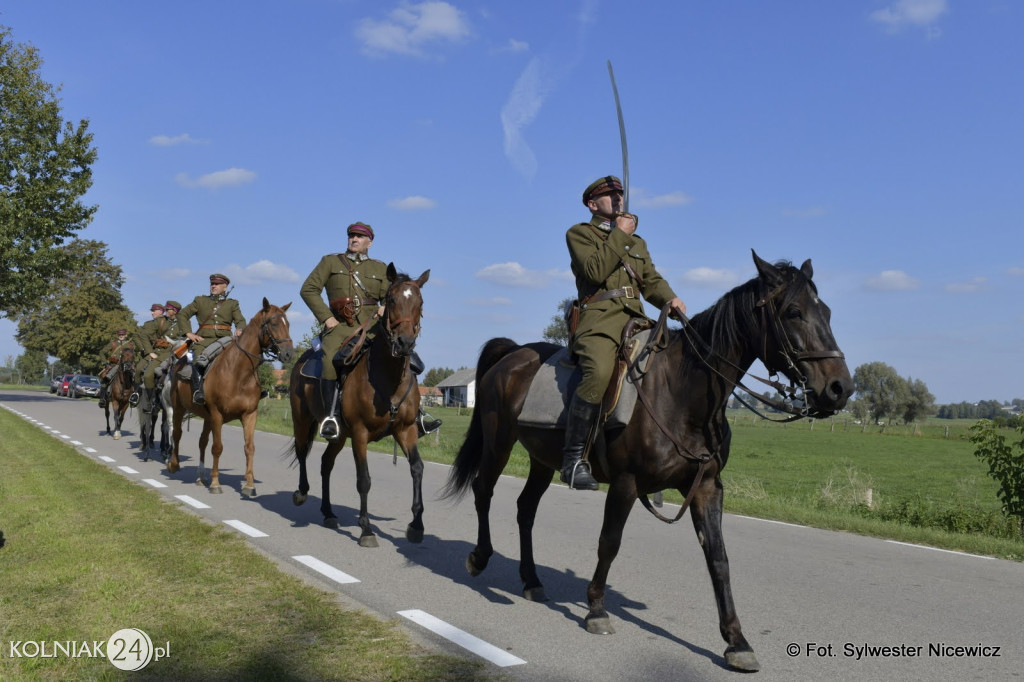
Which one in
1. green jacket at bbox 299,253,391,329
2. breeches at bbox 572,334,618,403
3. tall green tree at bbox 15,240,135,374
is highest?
tall green tree at bbox 15,240,135,374

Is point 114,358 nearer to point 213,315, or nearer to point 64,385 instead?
point 213,315

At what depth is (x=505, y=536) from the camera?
872 centimetres

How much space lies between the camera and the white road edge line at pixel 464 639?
4.58m

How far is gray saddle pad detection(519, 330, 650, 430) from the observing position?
5.76 m

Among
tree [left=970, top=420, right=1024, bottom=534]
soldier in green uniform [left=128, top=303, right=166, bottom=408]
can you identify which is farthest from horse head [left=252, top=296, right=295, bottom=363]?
tree [left=970, top=420, right=1024, bottom=534]

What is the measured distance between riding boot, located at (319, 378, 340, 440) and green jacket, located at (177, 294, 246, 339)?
483 cm

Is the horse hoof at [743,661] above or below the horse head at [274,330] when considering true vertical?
below

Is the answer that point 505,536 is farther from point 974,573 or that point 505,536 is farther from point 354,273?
point 974,573

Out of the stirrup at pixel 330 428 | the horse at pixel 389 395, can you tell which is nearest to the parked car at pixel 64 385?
the stirrup at pixel 330 428

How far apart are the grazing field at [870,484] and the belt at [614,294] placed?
5.64 m

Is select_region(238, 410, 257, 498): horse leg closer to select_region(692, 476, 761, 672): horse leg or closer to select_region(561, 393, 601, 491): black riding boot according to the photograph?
select_region(561, 393, 601, 491): black riding boot

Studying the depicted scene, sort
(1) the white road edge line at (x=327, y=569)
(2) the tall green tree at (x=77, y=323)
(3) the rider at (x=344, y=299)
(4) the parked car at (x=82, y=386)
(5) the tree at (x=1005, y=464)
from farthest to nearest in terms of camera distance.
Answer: (2) the tall green tree at (x=77, y=323), (4) the parked car at (x=82, y=386), (5) the tree at (x=1005, y=464), (3) the rider at (x=344, y=299), (1) the white road edge line at (x=327, y=569)

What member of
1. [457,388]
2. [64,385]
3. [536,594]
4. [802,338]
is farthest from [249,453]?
[457,388]

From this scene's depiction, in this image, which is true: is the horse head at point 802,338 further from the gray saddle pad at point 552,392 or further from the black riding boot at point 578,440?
the black riding boot at point 578,440
